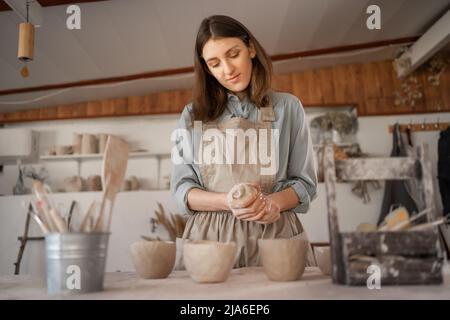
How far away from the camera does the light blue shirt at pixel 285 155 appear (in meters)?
1.48

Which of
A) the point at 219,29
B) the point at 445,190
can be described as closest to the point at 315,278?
the point at 219,29

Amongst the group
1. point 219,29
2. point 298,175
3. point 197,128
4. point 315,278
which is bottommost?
point 315,278

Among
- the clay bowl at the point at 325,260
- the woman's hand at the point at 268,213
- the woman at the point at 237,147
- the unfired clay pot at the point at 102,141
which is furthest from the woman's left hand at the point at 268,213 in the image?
the unfired clay pot at the point at 102,141

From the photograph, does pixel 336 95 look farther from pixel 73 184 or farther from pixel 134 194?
pixel 73 184

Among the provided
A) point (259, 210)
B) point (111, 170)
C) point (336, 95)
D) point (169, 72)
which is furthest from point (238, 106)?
point (336, 95)

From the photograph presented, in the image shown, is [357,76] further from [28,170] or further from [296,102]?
[28,170]

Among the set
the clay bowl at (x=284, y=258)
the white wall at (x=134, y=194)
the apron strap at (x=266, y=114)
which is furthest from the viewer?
the white wall at (x=134, y=194)

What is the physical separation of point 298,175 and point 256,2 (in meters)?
2.09

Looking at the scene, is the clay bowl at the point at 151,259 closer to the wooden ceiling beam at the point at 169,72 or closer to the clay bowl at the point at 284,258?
the clay bowl at the point at 284,258

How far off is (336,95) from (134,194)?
256 cm

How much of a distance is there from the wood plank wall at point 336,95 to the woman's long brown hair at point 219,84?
3.22 metres

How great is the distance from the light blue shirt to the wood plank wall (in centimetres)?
322

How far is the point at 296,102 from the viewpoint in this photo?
62.9 inches
